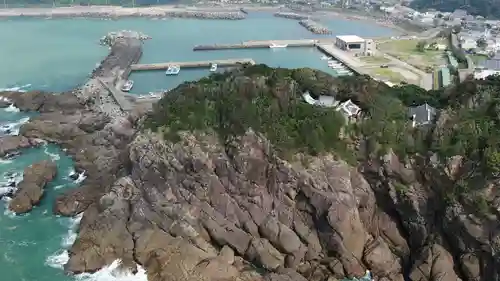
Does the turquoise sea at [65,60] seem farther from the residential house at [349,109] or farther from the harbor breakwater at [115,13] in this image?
the residential house at [349,109]

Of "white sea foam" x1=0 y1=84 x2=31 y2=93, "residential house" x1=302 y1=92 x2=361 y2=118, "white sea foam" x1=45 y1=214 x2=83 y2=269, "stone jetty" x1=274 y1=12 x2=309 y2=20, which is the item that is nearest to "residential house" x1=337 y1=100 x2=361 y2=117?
"residential house" x1=302 y1=92 x2=361 y2=118

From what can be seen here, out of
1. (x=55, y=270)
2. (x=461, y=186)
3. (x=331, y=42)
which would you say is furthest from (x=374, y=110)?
(x=331, y=42)

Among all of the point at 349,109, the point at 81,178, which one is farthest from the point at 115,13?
the point at 349,109

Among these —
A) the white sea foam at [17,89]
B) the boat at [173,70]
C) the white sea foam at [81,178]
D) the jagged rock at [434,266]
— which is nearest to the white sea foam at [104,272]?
the white sea foam at [81,178]

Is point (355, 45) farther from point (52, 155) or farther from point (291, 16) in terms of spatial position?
point (52, 155)

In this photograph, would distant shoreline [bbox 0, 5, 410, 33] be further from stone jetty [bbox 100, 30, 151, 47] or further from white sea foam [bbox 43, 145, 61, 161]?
white sea foam [bbox 43, 145, 61, 161]

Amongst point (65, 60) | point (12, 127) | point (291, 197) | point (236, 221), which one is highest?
point (291, 197)
